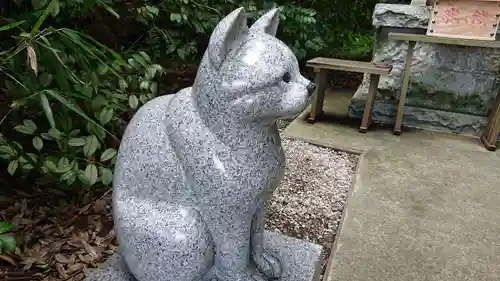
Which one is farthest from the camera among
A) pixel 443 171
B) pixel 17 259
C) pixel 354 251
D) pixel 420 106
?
pixel 420 106

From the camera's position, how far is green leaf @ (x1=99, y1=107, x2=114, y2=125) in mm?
1596

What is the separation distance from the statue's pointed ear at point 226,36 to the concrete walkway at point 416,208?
1.44 m

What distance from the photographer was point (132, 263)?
1143 mm

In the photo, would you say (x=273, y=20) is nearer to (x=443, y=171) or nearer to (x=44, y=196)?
(x=44, y=196)

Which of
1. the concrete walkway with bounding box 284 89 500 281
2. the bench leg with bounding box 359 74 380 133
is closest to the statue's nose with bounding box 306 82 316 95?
the concrete walkway with bounding box 284 89 500 281

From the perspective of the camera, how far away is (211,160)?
1.00m

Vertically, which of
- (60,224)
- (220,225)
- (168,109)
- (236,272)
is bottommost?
(60,224)

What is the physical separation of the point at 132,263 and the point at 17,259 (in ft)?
3.11

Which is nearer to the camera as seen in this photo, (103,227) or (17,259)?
(17,259)

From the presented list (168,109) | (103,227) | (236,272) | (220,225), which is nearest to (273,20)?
(168,109)

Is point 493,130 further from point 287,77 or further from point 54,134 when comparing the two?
point 54,134

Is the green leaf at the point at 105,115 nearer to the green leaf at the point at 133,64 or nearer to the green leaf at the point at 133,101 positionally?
the green leaf at the point at 133,101

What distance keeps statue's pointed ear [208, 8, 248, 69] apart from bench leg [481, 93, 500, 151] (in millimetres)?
3443

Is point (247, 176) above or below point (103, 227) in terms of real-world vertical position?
above
